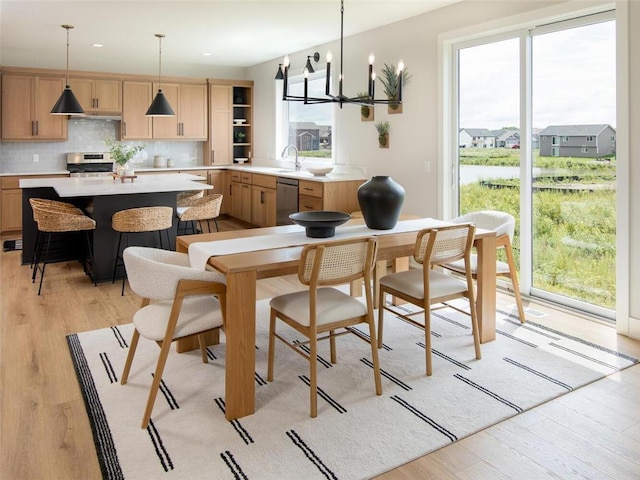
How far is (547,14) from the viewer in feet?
13.3

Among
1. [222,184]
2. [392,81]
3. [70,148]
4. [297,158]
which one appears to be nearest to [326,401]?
[392,81]

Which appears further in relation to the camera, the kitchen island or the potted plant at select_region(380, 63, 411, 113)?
the potted plant at select_region(380, 63, 411, 113)

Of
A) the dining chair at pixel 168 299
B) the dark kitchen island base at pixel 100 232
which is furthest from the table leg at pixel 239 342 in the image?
the dark kitchen island base at pixel 100 232

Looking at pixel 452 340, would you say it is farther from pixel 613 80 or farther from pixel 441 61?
pixel 441 61

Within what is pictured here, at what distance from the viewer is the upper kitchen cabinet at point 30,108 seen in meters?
7.31

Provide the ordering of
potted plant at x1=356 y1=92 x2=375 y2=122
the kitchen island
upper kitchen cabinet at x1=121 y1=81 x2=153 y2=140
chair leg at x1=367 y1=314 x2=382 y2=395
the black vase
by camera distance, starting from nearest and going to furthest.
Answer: chair leg at x1=367 y1=314 x2=382 y2=395 < the black vase < the kitchen island < potted plant at x1=356 y1=92 x2=375 y2=122 < upper kitchen cabinet at x1=121 y1=81 x2=153 y2=140

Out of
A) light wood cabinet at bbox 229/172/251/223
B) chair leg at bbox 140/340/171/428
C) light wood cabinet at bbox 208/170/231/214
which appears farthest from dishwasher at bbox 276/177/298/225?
chair leg at bbox 140/340/171/428

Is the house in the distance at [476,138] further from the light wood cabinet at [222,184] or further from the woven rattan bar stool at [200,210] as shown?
the light wood cabinet at [222,184]

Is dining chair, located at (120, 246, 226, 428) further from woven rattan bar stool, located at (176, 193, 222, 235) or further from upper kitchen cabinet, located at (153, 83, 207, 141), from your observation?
upper kitchen cabinet, located at (153, 83, 207, 141)

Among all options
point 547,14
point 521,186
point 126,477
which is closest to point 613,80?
Result: point 547,14

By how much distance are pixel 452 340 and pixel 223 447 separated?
71.6 inches

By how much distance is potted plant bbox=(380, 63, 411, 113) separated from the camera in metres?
5.48

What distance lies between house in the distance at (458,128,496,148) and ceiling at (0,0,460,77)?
1186 mm

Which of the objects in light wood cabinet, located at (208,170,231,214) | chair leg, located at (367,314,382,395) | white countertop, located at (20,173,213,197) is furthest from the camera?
light wood cabinet, located at (208,170,231,214)
